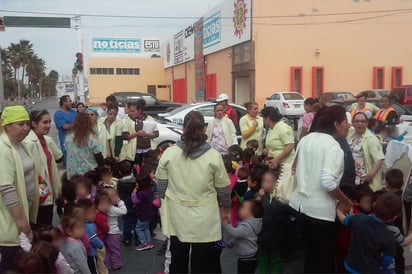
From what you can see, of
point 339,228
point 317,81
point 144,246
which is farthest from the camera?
point 317,81

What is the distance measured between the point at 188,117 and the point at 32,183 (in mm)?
1503

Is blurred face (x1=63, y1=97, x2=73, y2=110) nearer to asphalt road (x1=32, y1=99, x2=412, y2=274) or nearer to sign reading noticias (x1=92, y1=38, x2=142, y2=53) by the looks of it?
asphalt road (x1=32, y1=99, x2=412, y2=274)

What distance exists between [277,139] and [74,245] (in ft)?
10.4

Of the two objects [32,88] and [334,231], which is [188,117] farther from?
[32,88]

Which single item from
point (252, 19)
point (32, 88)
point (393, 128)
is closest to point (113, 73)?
point (252, 19)

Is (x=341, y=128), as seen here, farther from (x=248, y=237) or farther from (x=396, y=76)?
(x=396, y=76)

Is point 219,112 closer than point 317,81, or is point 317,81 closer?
point 219,112

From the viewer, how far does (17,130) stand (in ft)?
11.6

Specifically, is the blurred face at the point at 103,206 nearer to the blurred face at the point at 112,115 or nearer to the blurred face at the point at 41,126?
the blurred face at the point at 41,126

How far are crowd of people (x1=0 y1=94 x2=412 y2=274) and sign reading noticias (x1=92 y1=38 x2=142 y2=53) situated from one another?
64.9 m

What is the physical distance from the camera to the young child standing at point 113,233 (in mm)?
4602

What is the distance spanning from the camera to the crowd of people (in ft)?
10.9

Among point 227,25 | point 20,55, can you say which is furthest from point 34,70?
point 227,25

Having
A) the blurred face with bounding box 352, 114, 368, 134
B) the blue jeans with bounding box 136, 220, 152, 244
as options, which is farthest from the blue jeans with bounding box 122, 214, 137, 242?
the blurred face with bounding box 352, 114, 368, 134
